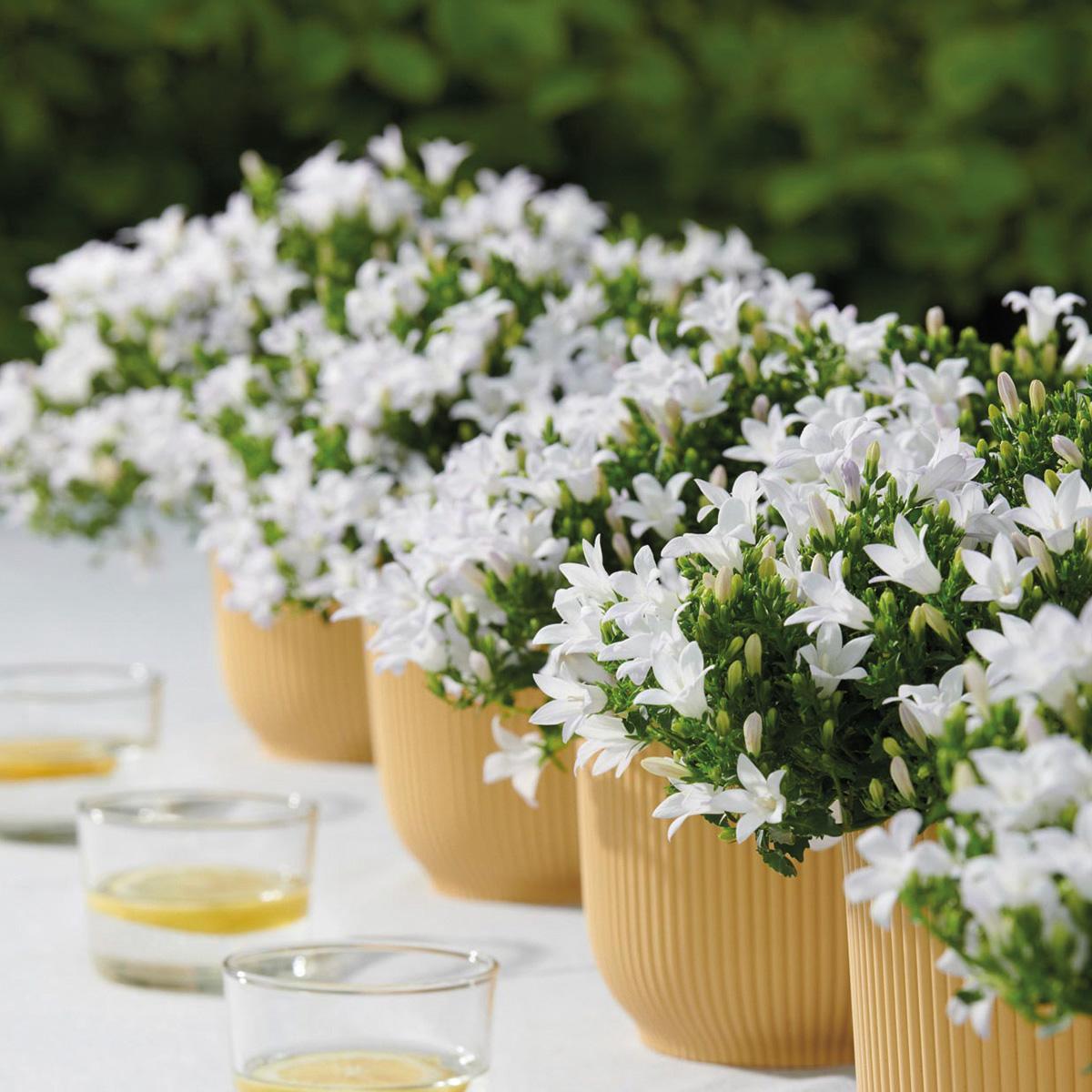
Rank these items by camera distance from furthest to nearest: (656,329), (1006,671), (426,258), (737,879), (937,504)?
(426,258) < (656,329) < (737,879) < (937,504) < (1006,671)

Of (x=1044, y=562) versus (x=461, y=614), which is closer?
(x=1044, y=562)

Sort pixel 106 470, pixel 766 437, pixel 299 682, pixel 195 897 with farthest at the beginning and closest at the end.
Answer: pixel 106 470
pixel 299 682
pixel 195 897
pixel 766 437

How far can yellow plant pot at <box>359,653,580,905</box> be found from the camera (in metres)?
1.05

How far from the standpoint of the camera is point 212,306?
1575mm

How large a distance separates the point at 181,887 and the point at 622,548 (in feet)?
1.03

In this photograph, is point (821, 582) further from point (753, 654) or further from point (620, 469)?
point (620, 469)

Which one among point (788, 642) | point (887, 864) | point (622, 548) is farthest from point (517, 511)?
point (887, 864)

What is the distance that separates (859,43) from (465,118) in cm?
74

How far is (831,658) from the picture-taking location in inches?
24.3

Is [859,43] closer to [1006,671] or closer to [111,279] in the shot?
[111,279]

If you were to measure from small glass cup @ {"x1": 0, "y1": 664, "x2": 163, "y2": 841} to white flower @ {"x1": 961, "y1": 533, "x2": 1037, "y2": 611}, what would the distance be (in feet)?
2.76

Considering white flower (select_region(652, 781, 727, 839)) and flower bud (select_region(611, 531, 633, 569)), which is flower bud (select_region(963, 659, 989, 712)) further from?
flower bud (select_region(611, 531, 633, 569))

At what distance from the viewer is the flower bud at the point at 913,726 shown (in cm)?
59

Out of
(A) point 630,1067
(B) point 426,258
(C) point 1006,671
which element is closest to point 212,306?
(B) point 426,258
